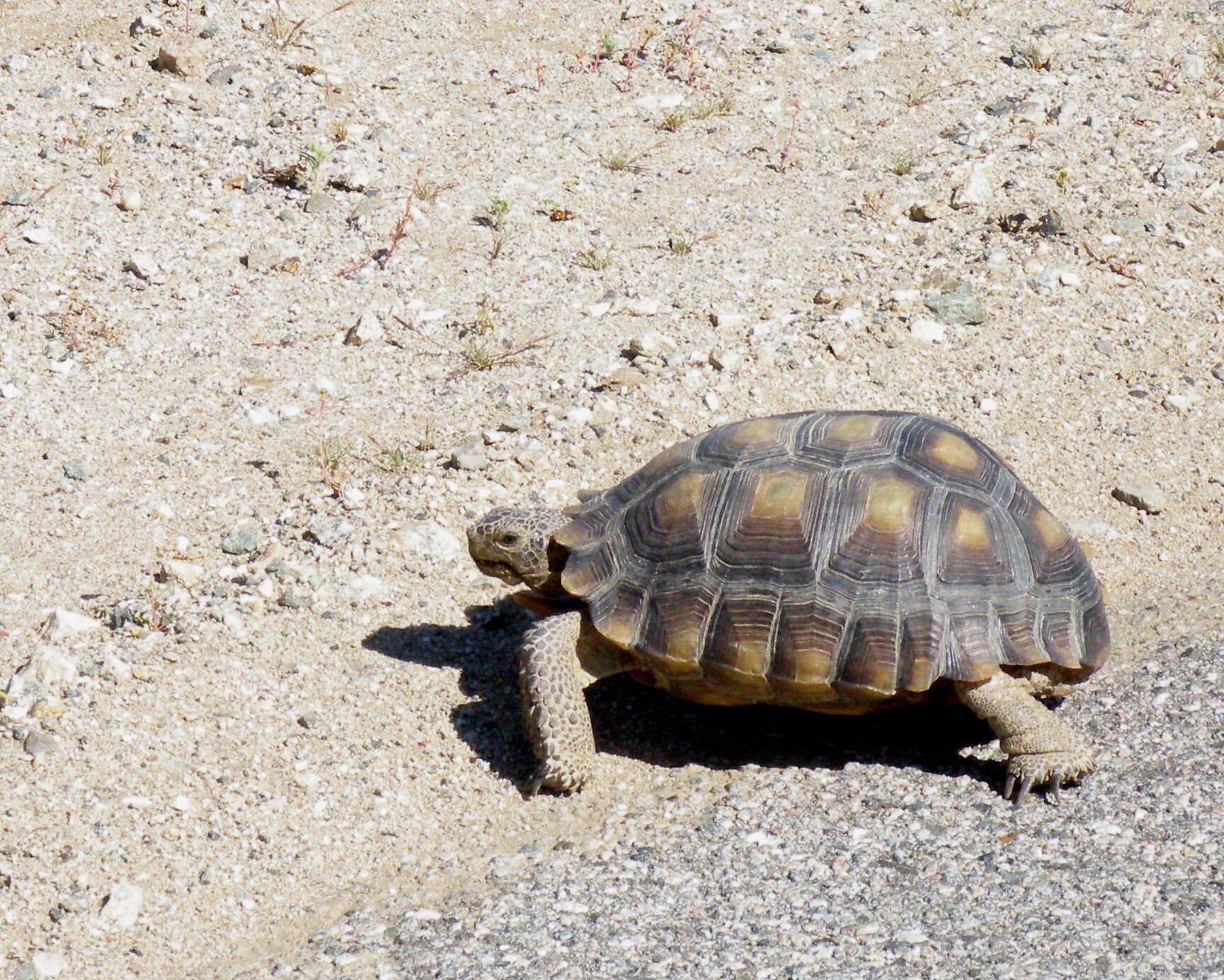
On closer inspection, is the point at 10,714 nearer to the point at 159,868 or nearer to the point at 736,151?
the point at 159,868

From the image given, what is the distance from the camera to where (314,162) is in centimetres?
695

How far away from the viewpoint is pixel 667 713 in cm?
450

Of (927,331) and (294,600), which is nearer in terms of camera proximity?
(294,600)

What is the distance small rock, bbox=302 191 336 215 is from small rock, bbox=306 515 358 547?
243cm

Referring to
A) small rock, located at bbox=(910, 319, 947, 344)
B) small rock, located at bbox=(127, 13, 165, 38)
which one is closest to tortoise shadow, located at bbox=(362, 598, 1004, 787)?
small rock, located at bbox=(910, 319, 947, 344)

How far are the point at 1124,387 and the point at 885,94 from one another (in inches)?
110

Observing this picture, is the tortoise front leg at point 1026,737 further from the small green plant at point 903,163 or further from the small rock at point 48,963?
the small green plant at point 903,163

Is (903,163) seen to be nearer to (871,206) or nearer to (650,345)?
(871,206)

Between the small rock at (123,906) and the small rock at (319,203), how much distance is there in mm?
4130

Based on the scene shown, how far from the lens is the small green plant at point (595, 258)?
6.56 metres

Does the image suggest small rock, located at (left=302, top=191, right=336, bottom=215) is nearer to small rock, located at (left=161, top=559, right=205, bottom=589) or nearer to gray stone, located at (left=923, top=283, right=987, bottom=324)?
small rock, located at (left=161, top=559, right=205, bottom=589)

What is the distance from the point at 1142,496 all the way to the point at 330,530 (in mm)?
3267

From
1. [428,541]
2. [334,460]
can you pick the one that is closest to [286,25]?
[334,460]

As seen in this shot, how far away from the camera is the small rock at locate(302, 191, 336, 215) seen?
6.86m
